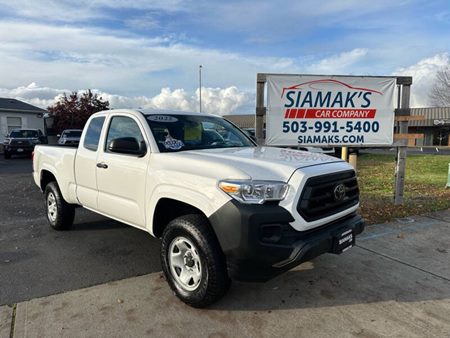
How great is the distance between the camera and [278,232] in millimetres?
3018

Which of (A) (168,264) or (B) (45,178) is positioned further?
(B) (45,178)

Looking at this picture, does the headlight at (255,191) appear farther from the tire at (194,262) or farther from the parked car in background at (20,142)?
the parked car in background at (20,142)

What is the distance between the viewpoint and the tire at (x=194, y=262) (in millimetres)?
3189

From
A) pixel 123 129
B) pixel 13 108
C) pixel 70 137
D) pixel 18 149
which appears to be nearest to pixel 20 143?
pixel 18 149

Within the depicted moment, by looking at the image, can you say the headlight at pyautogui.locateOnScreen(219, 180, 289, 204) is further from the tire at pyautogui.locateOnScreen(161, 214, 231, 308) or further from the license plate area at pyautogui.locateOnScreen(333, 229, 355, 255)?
the license plate area at pyautogui.locateOnScreen(333, 229, 355, 255)

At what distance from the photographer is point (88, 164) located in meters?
4.89

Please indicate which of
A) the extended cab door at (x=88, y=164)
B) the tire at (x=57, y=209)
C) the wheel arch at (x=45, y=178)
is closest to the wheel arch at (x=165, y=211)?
the extended cab door at (x=88, y=164)

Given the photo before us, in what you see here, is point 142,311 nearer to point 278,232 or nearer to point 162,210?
point 162,210

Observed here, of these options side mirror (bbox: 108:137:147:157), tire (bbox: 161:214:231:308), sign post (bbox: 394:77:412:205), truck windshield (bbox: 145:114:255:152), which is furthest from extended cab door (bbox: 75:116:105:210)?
sign post (bbox: 394:77:412:205)

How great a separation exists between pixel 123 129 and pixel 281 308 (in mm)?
2735

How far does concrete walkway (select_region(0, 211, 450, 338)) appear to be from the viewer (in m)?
3.08

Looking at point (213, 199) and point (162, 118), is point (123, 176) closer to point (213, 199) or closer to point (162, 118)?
point (162, 118)

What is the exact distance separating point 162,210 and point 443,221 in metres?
5.08

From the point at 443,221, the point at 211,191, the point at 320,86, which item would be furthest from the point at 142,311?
the point at 443,221
